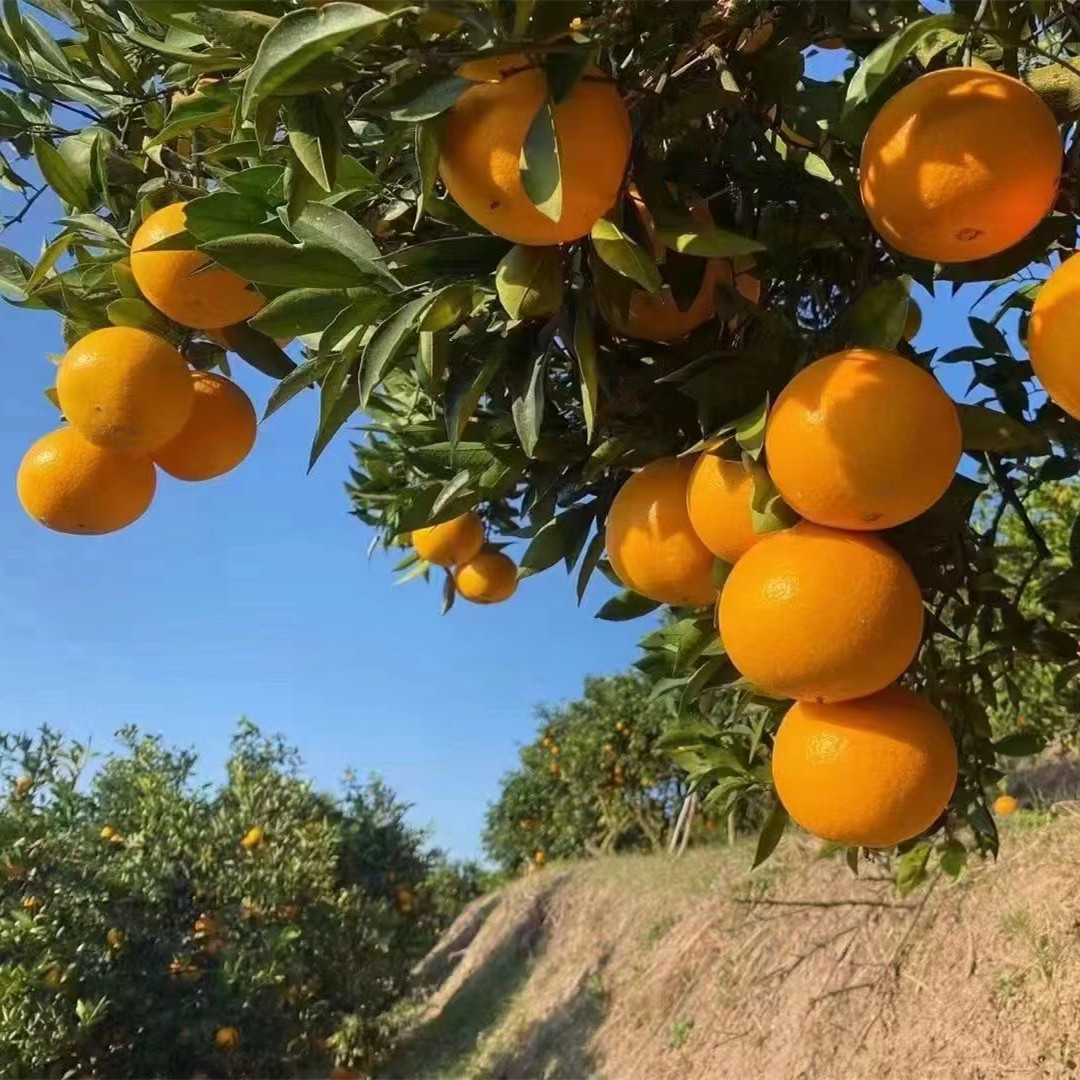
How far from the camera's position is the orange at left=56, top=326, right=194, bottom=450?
106 centimetres

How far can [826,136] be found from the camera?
0.99m

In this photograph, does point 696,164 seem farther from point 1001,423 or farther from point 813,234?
point 1001,423

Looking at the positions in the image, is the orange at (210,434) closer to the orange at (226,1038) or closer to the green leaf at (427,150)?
the green leaf at (427,150)

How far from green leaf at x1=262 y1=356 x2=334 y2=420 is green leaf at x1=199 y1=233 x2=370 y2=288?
8cm

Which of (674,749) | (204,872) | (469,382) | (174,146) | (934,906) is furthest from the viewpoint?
(204,872)

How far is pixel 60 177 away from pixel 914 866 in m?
1.91

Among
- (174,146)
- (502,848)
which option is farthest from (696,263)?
(502,848)

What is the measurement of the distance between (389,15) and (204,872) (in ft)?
21.8

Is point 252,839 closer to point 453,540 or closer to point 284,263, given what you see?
point 453,540

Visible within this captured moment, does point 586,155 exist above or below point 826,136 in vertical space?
below

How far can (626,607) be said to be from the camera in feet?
4.70

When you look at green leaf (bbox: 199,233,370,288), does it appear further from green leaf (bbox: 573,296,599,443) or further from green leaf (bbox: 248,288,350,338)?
green leaf (bbox: 573,296,599,443)

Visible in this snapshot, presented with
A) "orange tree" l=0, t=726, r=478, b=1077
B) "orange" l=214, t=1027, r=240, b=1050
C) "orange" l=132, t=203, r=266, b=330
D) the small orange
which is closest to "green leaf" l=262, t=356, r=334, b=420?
"orange" l=132, t=203, r=266, b=330

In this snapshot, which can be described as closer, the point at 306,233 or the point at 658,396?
the point at 306,233
